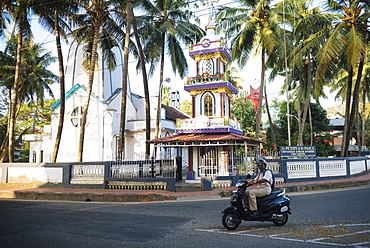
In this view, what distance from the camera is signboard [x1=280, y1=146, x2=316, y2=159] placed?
16272 millimetres

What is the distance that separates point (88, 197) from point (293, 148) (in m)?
10.7

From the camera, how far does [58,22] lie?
19.9 metres

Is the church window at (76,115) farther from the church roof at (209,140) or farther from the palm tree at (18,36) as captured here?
the church roof at (209,140)

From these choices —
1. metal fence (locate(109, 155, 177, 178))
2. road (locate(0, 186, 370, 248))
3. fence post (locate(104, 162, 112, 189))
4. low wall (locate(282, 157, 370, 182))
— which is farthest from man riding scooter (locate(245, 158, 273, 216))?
low wall (locate(282, 157, 370, 182))

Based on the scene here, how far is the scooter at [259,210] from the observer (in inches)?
266

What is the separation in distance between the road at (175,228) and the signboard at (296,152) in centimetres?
651

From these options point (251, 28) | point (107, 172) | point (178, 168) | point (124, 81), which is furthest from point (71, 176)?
point (251, 28)

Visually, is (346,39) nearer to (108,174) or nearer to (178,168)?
(178,168)

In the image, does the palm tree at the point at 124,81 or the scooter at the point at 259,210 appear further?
the palm tree at the point at 124,81

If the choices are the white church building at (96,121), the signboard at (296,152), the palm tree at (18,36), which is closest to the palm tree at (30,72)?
the white church building at (96,121)

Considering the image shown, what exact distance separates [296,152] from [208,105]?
5834 millimetres

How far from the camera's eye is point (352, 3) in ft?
63.5

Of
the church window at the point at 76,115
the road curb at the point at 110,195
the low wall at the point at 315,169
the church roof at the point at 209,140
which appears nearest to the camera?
the road curb at the point at 110,195

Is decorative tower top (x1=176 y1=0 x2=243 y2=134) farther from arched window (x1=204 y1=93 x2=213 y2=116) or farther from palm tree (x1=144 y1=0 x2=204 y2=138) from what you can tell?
palm tree (x1=144 y1=0 x2=204 y2=138)
